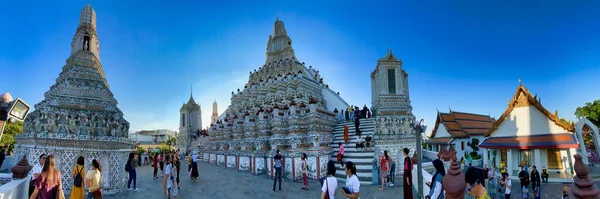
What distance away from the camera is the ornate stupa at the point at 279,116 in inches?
557

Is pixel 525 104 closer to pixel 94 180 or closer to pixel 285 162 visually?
pixel 285 162

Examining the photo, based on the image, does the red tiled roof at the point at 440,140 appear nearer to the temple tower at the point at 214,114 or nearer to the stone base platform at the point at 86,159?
the stone base platform at the point at 86,159

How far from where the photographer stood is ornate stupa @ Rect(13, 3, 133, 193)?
9117mm

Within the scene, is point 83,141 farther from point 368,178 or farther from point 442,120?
point 442,120

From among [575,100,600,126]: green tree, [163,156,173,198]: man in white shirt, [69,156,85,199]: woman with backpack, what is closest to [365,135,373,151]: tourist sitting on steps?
[163,156,173,198]: man in white shirt

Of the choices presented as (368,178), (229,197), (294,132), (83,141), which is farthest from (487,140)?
(83,141)

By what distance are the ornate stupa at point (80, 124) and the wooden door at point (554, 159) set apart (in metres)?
20.1

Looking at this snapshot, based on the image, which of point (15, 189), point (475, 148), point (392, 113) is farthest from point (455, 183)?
point (475, 148)

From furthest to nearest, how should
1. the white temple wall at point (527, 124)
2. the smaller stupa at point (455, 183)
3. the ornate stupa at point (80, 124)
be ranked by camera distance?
the white temple wall at point (527, 124)
the ornate stupa at point (80, 124)
the smaller stupa at point (455, 183)

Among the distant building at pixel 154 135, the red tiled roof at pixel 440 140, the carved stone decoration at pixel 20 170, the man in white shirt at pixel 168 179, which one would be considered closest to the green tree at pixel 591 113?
the red tiled roof at pixel 440 140

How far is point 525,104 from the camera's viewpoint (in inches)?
648

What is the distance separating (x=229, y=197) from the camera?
9547 mm

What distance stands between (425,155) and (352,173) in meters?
15.1

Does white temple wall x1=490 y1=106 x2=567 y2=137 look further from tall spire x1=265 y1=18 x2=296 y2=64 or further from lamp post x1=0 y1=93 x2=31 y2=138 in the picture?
lamp post x1=0 y1=93 x2=31 y2=138
